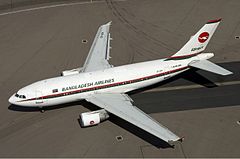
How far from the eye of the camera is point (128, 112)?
3909cm

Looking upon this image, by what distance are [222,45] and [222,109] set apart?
16.5 metres

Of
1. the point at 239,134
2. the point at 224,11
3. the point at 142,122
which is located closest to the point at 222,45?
the point at 224,11

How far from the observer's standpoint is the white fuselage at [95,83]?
40.3 m

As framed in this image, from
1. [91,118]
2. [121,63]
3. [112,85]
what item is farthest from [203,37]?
[91,118]

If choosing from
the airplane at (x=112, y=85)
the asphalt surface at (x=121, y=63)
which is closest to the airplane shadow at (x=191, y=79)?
the asphalt surface at (x=121, y=63)

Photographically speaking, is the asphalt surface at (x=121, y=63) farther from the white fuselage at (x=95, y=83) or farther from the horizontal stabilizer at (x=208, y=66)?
the horizontal stabilizer at (x=208, y=66)

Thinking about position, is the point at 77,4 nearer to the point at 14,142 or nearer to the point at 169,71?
the point at 169,71

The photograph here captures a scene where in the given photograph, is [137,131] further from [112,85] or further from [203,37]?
[203,37]

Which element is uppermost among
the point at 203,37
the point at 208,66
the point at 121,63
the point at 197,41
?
the point at 203,37

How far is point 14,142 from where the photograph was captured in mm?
38594

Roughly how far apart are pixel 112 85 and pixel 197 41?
13.6m

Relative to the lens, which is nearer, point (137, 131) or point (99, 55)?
point (137, 131)

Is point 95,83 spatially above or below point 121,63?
below

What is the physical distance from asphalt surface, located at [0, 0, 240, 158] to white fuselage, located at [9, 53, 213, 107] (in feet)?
8.33
